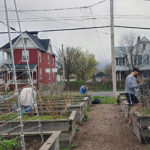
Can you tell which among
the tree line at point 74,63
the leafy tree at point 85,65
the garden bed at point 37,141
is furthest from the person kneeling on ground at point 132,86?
the leafy tree at point 85,65

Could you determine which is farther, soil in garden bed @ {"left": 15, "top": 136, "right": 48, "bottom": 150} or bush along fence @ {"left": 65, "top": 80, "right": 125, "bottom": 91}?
bush along fence @ {"left": 65, "top": 80, "right": 125, "bottom": 91}

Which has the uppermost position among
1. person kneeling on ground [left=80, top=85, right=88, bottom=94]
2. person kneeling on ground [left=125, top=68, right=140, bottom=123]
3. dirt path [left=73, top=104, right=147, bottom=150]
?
person kneeling on ground [left=125, top=68, right=140, bottom=123]

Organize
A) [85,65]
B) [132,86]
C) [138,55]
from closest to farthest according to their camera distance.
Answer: [132,86], [138,55], [85,65]

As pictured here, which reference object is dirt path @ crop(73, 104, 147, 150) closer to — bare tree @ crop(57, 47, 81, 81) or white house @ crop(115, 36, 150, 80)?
white house @ crop(115, 36, 150, 80)

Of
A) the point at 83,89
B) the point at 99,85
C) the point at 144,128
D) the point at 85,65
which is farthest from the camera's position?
the point at 85,65

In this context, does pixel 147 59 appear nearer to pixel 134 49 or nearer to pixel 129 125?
pixel 134 49

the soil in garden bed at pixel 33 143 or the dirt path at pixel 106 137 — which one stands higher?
the soil in garden bed at pixel 33 143

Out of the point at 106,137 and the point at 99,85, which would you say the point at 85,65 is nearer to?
the point at 99,85

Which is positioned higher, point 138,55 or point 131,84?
point 138,55

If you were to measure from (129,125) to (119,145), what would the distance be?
1.61m

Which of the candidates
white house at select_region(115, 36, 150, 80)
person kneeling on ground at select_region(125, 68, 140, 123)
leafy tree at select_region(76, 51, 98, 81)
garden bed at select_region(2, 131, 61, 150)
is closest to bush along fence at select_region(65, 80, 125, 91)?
white house at select_region(115, 36, 150, 80)

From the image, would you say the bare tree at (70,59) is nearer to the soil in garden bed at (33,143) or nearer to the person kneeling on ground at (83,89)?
the person kneeling on ground at (83,89)

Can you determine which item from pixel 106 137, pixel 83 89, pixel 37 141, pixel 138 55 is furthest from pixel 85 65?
pixel 37 141

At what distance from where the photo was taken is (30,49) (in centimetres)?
2969
